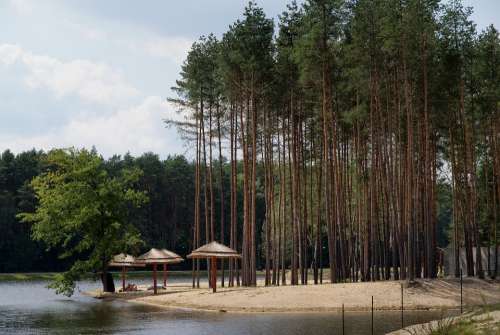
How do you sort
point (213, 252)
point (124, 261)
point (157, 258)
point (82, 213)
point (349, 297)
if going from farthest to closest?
point (124, 261)
point (157, 258)
point (82, 213)
point (213, 252)
point (349, 297)

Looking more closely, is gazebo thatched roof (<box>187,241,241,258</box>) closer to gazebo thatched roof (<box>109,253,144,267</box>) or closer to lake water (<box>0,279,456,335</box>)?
lake water (<box>0,279,456,335</box>)

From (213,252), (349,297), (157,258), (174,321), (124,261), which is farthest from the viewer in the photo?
(124,261)

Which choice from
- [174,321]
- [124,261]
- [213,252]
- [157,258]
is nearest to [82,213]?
[157,258]

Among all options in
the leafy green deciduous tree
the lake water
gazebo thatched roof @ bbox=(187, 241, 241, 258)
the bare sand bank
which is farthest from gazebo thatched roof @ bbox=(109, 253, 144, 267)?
the bare sand bank

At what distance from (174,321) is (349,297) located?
938 centimetres

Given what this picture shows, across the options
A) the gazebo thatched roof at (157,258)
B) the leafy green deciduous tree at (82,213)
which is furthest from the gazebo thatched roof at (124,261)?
the gazebo thatched roof at (157,258)

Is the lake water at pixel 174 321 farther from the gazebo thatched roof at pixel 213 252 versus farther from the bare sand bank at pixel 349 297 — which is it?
the gazebo thatched roof at pixel 213 252

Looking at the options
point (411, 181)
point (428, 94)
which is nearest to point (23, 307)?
point (411, 181)

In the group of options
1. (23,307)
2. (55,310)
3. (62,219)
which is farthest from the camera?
(62,219)

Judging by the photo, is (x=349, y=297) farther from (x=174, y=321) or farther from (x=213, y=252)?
(x=213, y=252)

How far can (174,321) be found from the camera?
29.5m

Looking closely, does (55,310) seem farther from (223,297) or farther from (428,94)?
(428,94)

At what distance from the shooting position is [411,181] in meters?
37.8

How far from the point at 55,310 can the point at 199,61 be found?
19831 millimetres
